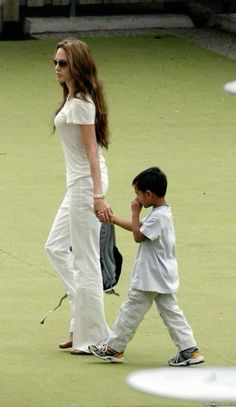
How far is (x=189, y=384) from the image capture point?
19.2ft

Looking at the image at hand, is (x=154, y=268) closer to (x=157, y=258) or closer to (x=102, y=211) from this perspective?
(x=157, y=258)

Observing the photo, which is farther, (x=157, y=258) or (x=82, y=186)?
(x=82, y=186)

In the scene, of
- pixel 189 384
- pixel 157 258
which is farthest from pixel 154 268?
pixel 189 384

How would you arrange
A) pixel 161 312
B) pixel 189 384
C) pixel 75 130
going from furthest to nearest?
pixel 75 130 → pixel 161 312 → pixel 189 384

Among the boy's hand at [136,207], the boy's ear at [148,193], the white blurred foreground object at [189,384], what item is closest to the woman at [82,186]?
the boy's hand at [136,207]

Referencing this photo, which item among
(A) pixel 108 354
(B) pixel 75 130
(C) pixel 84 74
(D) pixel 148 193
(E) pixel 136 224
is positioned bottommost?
(A) pixel 108 354

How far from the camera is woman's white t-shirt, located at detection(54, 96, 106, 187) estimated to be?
9.47 metres

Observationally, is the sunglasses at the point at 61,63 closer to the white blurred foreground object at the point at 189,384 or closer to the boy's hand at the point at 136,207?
the boy's hand at the point at 136,207

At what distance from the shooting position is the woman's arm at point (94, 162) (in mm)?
9336

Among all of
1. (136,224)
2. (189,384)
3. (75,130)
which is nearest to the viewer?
(189,384)

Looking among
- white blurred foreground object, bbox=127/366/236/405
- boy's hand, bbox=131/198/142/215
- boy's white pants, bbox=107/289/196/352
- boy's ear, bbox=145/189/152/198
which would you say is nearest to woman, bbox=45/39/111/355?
boy's hand, bbox=131/198/142/215

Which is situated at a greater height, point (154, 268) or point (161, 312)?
point (154, 268)

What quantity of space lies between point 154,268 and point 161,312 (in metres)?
0.29

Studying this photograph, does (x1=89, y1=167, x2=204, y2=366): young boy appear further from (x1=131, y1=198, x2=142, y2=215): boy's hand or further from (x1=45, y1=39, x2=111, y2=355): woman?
(x1=45, y1=39, x2=111, y2=355): woman
